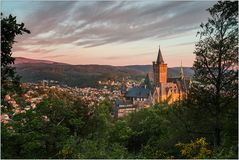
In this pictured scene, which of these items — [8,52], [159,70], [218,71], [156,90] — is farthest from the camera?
[159,70]

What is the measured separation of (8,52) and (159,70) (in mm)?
81136

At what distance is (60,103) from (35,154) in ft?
7.18

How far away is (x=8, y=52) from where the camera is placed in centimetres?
526

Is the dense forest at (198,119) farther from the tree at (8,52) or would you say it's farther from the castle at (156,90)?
the castle at (156,90)

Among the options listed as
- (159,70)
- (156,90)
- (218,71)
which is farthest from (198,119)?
(159,70)

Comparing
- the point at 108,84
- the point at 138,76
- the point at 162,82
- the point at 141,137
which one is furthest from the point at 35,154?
the point at 138,76

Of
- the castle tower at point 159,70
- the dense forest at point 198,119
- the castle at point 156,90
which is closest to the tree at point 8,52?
the dense forest at point 198,119

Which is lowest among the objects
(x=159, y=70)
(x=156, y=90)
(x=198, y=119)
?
(x=156, y=90)

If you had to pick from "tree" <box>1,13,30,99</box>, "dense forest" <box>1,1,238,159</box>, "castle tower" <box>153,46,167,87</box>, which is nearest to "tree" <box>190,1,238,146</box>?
"dense forest" <box>1,1,238,159</box>

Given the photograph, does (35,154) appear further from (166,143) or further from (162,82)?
(162,82)

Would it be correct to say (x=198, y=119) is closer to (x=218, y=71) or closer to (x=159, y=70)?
(x=218, y=71)

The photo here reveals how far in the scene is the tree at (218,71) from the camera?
9125 mm

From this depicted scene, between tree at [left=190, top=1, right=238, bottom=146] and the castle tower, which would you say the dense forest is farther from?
the castle tower

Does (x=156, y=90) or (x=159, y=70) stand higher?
(x=159, y=70)
